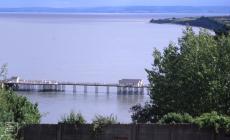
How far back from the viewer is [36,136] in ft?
68.5

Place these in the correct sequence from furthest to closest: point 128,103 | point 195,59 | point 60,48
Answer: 1. point 60,48
2. point 128,103
3. point 195,59

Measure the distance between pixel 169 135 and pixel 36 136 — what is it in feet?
12.6

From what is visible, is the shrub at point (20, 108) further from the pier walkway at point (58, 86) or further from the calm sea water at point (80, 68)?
the pier walkway at point (58, 86)

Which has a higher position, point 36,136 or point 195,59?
point 195,59

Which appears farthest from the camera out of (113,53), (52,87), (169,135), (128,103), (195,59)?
(113,53)

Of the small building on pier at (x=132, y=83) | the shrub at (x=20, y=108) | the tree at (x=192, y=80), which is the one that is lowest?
the small building on pier at (x=132, y=83)

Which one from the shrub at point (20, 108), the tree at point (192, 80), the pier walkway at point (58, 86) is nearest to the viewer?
the shrub at point (20, 108)

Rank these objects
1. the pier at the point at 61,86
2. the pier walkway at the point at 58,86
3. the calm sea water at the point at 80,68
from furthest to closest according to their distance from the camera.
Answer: the pier walkway at the point at 58,86, the pier at the point at 61,86, the calm sea water at the point at 80,68

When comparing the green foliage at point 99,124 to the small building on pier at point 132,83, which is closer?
the green foliage at point 99,124

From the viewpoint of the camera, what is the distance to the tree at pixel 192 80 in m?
27.7

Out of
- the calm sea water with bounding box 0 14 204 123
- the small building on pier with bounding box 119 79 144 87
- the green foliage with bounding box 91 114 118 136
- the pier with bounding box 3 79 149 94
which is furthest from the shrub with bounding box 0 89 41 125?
the pier with bounding box 3 79 149 94

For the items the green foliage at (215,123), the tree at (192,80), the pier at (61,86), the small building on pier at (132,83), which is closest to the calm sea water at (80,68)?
the pier at (61,86)

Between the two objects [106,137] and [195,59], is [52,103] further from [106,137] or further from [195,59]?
[106,137]

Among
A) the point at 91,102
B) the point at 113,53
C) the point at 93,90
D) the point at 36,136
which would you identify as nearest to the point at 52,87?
the point at 93,90
